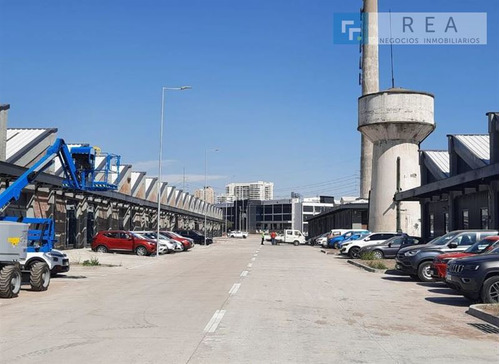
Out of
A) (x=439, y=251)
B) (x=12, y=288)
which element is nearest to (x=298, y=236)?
(x=439, y=251)

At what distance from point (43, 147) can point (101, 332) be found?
99.8 ft

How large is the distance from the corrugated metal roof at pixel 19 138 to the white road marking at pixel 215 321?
87.7 ft

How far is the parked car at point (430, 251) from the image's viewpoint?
68.4 ft

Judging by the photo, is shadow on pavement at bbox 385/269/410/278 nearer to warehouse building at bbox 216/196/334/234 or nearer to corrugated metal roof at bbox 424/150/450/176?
corrugated metal roof at bbox 424/150/450/176

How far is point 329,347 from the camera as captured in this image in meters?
9.23

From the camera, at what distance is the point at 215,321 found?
11516 millimetres

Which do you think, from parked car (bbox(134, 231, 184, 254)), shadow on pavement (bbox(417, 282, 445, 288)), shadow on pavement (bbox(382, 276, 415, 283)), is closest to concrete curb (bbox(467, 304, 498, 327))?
shadow on pavement (bbox(417, 282, 445, 288))

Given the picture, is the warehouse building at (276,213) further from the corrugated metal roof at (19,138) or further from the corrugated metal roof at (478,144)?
the corrugated metal roof at (19,138)

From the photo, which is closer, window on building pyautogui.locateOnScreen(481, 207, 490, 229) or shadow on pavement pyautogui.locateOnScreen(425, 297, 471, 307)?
shadow on pavement pyautogui.locateOnScreen(425, 297, 471, 307)

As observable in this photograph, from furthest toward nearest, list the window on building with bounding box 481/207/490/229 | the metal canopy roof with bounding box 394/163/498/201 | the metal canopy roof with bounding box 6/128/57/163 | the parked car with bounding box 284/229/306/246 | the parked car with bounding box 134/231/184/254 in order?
the parked car with bounding box 284/229/306/246, the parked car with bounding box 134/231/184/254, the metal canopy roof with bounding box 6/128/57/163, the window on building with bounding box 481/207/490/229, the metal canopy roof with bounding box 394/163/498/201

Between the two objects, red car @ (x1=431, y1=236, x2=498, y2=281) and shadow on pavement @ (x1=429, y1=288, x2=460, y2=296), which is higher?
red car @ (x1=431, y1=236, x2=498, y2=281)

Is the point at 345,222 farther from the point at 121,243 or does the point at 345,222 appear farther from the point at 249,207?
the point at 249,207

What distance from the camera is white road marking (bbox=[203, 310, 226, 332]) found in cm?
1060

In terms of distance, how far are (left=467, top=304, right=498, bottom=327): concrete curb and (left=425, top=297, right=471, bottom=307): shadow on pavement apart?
172cm
